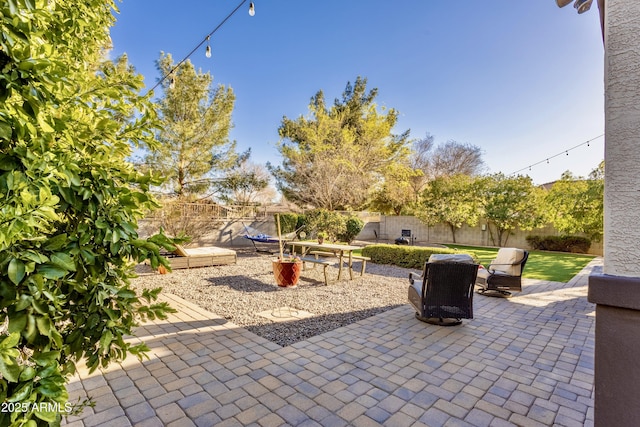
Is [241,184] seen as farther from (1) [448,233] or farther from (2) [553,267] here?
(2) [553,267]

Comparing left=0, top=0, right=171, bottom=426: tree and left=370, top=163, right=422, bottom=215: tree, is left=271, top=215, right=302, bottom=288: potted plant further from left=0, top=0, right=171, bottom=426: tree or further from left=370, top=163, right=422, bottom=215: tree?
left=370, top=163, right=422, bottom=215: tree

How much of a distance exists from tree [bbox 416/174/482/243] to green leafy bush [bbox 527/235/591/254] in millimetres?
2816

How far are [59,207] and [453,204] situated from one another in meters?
17.4

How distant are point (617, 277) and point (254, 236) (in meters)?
12.4

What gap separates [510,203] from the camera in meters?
15.0

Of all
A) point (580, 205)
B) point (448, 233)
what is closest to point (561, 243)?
point (580, 205)

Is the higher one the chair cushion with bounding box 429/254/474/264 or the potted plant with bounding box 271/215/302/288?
the chair cushion with bounding box 429/254/474/264

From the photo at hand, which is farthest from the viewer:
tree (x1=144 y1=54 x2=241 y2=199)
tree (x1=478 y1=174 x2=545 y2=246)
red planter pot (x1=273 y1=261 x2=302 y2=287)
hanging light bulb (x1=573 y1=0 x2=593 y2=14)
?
tree (x1=478 y1=174 x2=545 y2=246)

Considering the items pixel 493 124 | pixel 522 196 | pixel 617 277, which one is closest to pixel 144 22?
pixel 617 277

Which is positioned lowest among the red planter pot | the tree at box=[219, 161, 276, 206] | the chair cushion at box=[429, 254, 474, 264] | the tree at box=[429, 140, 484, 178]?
the red planter pot

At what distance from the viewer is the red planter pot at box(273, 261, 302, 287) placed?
6.05m

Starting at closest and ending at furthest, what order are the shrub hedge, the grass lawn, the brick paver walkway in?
the brick paver walkway, the grass lawn, the shrub hedge

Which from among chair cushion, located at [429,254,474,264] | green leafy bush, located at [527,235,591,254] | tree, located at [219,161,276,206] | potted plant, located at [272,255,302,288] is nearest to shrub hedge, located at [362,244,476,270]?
potted plant, located at [272,255,302,288]

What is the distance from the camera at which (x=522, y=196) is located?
15.0m
